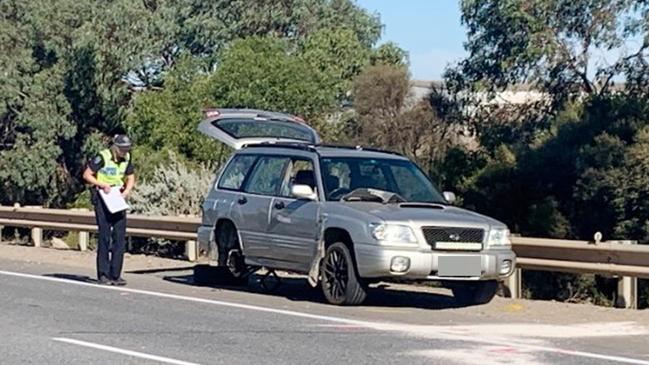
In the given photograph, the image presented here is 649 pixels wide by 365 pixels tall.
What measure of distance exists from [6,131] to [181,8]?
44.8 feet

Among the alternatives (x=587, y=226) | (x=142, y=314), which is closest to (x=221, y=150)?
(x=587, y=226)

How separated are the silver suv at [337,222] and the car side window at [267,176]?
0.01 meters

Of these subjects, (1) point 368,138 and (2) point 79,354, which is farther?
(1) point 368,138

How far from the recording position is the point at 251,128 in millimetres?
16469

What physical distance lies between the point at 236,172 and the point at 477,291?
3.38 metres

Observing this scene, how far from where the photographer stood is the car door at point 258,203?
14.9 m

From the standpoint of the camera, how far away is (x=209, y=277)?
53.3ft

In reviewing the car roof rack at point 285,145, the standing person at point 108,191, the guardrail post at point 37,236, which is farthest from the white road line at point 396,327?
the guardrail post at point 37,236

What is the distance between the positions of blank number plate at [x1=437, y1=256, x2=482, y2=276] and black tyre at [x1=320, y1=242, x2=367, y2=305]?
0.86 m

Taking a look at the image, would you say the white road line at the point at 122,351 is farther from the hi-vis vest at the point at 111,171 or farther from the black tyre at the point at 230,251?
the hi-vis vest at the point at 111,171

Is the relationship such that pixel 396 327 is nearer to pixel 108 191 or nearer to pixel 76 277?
pixel 108 191

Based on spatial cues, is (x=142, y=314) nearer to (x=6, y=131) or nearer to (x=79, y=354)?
(x=79, y=354)

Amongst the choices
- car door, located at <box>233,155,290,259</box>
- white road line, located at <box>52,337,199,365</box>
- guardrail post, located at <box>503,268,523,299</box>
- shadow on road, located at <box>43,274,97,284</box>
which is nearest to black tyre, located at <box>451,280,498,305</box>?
guardrail post, located at <box>503,268,523,299</box>

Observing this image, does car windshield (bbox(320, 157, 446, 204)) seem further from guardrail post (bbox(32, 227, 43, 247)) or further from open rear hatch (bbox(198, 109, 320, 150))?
guardrail post (bbox(32, 227, 43, 247))
